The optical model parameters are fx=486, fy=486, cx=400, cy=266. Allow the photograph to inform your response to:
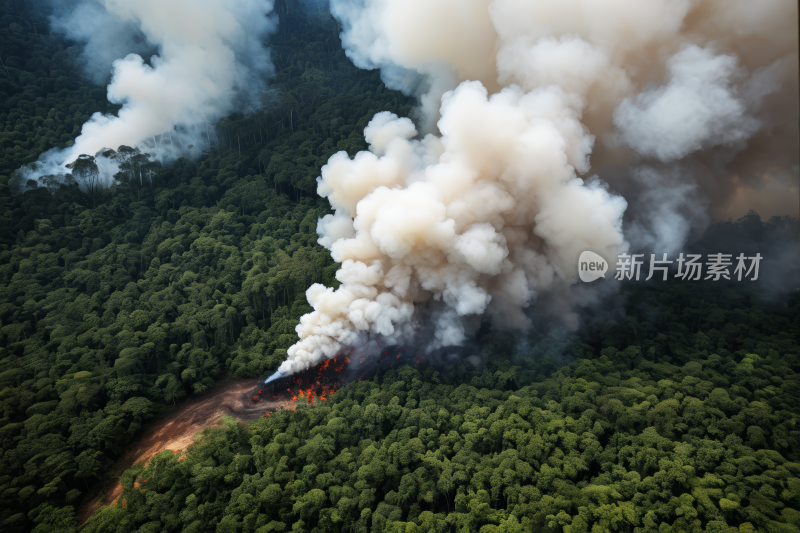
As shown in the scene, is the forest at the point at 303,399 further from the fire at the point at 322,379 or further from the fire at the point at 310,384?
the fire at the point at 310,384

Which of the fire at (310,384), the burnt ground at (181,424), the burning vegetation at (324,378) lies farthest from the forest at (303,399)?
the fire at (310,384)

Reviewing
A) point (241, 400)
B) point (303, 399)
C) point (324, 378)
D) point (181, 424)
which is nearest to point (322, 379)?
point (324, 378)

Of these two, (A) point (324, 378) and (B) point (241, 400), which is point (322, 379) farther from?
(B) point (241, 400)

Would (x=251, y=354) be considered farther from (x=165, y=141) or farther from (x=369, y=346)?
(x=165, y=141)

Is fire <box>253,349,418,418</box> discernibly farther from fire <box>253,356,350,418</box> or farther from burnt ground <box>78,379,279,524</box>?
burnt ground <box>78,379,279,524</box>

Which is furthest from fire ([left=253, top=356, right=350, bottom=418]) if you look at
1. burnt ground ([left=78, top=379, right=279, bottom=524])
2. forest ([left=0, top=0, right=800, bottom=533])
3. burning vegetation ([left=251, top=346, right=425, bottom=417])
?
forest ([left=0, top=0, right=800, bottom=533])

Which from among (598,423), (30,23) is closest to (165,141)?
(30,23)
